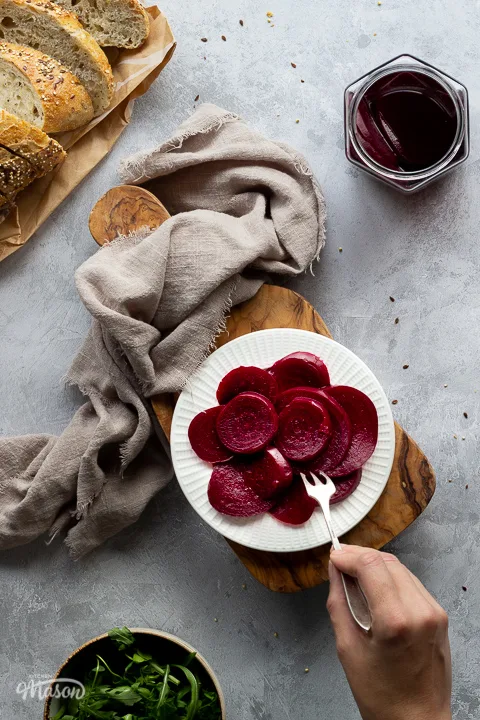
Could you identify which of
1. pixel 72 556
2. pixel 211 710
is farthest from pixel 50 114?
pixel 211 710

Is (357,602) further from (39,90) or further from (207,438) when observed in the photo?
(39,90)

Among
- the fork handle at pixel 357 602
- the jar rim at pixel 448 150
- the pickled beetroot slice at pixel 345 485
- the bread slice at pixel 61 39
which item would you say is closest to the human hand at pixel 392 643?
the fork handle at pixel 357 602

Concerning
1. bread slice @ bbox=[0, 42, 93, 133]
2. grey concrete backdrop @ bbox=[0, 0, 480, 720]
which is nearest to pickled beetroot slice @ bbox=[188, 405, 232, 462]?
grey concrete backdrop @ bbox=[0, 0, 480, 720]

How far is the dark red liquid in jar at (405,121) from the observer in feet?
6.68

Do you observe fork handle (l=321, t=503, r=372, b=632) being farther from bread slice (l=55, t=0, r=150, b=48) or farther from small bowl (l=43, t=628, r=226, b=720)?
bread slice (l=55, t=0, r=150, b=48)

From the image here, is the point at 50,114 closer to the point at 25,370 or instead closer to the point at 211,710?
the point at 25,370

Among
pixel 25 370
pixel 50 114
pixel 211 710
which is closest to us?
pixel 211 710

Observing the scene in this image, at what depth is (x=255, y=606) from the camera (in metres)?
2.26

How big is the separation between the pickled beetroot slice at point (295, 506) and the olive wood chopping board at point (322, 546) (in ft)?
0.51

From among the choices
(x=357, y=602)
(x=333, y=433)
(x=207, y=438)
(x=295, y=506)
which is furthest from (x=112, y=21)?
(x=357, y=602)

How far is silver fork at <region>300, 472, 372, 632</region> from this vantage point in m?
1.67

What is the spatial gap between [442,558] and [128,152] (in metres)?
1.67

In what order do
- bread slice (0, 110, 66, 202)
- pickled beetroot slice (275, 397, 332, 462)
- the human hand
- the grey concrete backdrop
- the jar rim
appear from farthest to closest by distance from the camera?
the grey concrete backdrop
bread slice (0, 110, 66, 202)
the jar rim
pickled beetroot slice (275, 397, 332, 462)
the human hand

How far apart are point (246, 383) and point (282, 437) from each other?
180 mm
